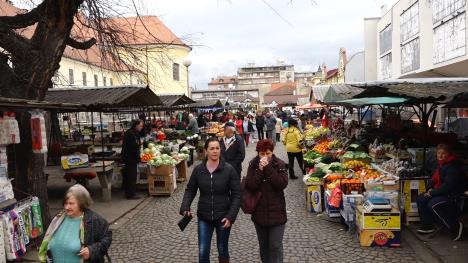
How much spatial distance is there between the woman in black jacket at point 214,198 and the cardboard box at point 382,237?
2728mm

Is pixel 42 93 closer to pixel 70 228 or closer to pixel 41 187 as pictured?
pixel 41 187

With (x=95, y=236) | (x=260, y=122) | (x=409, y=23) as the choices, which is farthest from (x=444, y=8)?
(x=95, y=236)

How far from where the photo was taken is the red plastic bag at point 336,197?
311 inches

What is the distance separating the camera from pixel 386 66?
40875 mm

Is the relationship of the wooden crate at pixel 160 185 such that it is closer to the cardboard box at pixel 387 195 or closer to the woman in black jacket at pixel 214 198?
the cardboard box at pixel 387 195

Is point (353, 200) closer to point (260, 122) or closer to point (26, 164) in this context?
point (26, 164)

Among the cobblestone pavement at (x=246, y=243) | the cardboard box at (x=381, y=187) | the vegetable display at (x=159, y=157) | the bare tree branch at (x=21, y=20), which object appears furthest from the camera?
the vegetable display at (x=159, y=157)

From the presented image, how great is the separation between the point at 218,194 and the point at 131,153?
19.6ft

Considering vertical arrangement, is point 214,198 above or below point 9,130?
below

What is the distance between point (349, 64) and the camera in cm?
5400

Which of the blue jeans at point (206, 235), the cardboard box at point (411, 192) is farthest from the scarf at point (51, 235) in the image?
the cardboard box at point (411, 192)

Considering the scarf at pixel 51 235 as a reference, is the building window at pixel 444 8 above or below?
above

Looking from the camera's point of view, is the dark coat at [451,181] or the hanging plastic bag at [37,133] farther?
the hanging plastic bag at [37,133]

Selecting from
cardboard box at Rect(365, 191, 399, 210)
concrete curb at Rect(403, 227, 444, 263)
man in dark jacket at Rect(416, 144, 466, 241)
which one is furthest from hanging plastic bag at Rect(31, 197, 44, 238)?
man in dark jacket at Rect(416, 144, 466, 241)
